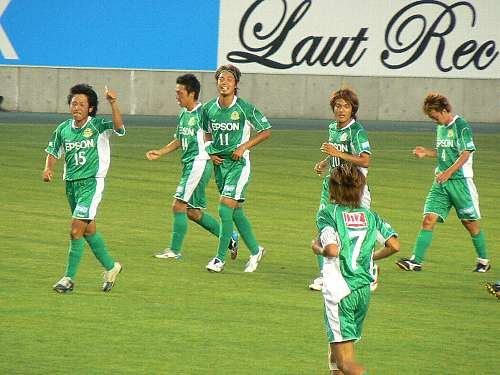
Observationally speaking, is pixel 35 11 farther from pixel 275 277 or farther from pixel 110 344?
pixel 110 344

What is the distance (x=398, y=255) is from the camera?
45.4 feet

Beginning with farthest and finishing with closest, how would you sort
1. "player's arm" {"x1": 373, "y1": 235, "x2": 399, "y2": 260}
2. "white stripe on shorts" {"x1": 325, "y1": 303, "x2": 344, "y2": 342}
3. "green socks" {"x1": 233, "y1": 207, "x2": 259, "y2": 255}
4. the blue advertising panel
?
the blue advertising panel < "green socks" {"x1": 233, "y1": 207, "x2": 259, "y2": 255} < "player's arm" {"x1": 373, "y1": 235, "x2": 399, "y2": 260} < "white stripe on shorts" {"x1": 325, "y1": 303, "x2": 344, "y2": 342}

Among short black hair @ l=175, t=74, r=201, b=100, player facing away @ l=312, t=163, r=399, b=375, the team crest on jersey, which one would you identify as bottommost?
player facing away @ l=312, t=163, r=399, b=375

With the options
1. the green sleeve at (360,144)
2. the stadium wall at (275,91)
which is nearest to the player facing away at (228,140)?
the green sleeve at (360,144)

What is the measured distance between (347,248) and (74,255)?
410 centimetres

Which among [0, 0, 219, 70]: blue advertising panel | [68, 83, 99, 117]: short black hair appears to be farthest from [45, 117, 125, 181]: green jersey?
[0, 0, 219, 70]: blue advertising panel

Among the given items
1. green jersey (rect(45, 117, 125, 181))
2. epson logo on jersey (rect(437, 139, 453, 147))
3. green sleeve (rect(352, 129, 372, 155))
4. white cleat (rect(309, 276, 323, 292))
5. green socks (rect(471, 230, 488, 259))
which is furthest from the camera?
green socks (rect(471, 230, 488, 259))

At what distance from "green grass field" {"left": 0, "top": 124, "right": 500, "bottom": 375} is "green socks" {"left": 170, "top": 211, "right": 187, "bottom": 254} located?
21 centimetres

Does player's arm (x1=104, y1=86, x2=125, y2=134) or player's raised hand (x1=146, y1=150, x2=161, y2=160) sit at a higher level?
player's arm (x1=104, y1=86, x2=125, y2=134)

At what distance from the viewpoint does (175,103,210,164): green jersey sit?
13219 mm

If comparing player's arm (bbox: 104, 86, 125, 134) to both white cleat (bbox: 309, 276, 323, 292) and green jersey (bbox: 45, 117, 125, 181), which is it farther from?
white cleat (bbox: 309, 276, 323, 292)

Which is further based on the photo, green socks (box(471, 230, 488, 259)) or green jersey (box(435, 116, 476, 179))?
green socks (box(471, 230, 488, 259))

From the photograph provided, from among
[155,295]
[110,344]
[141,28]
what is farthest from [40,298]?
[141,28]

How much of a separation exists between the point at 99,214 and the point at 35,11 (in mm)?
16310
